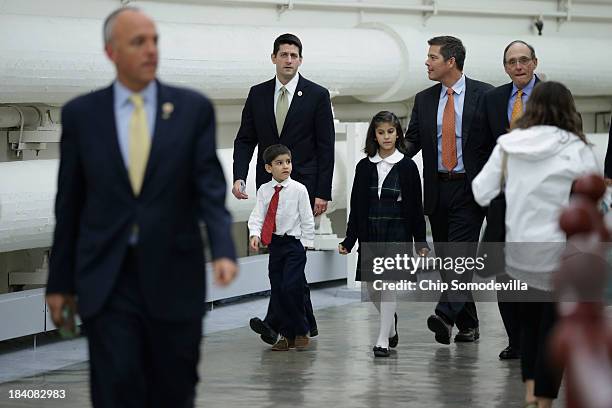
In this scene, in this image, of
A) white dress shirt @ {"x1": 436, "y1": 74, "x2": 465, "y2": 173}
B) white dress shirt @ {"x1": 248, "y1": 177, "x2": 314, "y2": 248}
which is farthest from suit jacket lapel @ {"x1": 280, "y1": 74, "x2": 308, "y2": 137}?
white dress shirt @ {"x1": 436, "y1": 74, "x2": 465, "y2": 173}

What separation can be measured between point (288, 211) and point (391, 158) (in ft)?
2.18

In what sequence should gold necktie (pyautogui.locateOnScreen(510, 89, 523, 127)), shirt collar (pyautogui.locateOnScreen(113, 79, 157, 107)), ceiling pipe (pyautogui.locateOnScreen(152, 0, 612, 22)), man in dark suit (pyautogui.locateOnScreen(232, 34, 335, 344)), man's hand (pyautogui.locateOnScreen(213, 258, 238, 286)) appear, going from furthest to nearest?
Result: ceiling pipe (pyautogui.locateOnScreen(152, 0, 612, 22)) → man in dark suit (pyautogui.locateOnScreen(232, 34, 335, 344)) → gold necktie (pyautogui.locateOnScreen(510, 89, 523, 127)) → shirt collar (pyautogui.locateOnScreen(113, 79, 157, 107)) → man's hand (pyautogui.locateOnScreen(213, 258, 238, 286))

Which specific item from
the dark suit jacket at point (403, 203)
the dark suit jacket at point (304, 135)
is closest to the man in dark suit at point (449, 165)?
the dark suit jacket at point (403, 203)

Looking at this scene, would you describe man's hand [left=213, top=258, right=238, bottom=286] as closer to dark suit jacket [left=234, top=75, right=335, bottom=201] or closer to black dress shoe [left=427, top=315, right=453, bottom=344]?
black dress shoe [left=427, top=315, right=453, bottom=344]

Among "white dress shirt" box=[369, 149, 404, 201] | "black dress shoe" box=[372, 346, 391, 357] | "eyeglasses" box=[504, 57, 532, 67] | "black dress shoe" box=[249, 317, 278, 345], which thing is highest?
"eyeglasses" box=[504, 57, 532, 67]

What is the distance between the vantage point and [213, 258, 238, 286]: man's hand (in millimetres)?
3781

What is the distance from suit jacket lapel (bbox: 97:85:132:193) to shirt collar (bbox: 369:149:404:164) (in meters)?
3.76

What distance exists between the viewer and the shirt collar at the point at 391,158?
766 cm

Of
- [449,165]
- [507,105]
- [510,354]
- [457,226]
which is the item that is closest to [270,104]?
[449,165]

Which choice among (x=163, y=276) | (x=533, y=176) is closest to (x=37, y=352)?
(x=533, y=176)

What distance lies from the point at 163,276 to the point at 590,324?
203 centimetres

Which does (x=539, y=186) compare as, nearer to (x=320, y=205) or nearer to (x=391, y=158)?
(x=391, y=158)

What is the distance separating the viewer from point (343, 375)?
6973mm

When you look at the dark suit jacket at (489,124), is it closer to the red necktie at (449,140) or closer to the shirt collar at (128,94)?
the red necktie at (449,140)
